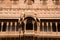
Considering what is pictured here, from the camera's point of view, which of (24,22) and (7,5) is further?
(7,5)

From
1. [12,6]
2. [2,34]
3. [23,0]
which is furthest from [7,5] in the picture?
[2,34]

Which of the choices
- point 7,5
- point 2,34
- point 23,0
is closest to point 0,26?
point 2,34

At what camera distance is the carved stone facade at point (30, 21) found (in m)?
21.5

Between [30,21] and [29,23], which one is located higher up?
[30,21]

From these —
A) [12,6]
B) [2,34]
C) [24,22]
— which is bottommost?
[2,34]

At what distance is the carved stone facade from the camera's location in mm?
21484

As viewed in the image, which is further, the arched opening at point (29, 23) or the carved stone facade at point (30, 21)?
the arched opening at point (29, 23)

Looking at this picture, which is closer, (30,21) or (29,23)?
(30,21)

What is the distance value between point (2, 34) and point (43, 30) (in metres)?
4.69

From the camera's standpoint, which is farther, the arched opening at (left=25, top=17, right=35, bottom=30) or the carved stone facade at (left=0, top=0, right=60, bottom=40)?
the arched opening at (left=25, top=17, right=35, bottom=30)

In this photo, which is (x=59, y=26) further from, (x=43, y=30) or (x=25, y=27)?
(x=25, y=27)

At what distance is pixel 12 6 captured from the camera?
23281mm

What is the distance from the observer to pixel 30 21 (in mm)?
22016

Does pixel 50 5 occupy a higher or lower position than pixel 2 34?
higher
